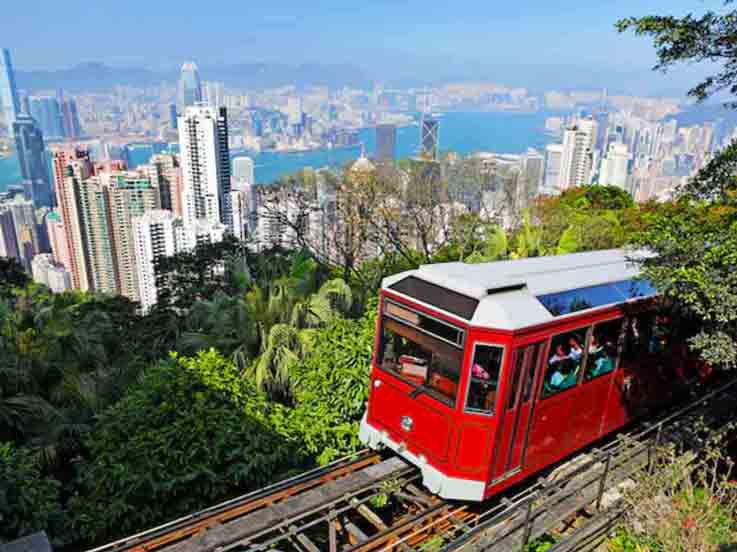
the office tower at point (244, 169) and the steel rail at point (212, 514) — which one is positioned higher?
the steel rail at point (212, 514)

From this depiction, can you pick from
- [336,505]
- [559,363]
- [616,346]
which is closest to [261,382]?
[336,505]

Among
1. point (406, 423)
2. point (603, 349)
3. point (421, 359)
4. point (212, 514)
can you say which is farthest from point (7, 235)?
point (603, 349)

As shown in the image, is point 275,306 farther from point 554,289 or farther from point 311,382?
point 554,289

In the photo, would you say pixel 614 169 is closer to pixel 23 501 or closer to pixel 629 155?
pixel 629 155

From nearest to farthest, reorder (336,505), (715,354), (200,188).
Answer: (715,354), (336,505), (200,188)

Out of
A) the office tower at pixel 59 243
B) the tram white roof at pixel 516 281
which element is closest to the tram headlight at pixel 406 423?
the tram white roof at pixel 516 281

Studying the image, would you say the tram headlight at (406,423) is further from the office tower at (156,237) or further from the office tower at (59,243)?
the office tower at (59,243)

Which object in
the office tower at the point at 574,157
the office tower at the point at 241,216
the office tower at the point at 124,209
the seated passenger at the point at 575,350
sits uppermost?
the seated passenger at the point at 575,350

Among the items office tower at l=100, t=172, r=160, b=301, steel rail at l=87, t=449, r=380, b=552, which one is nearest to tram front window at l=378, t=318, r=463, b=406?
steel rail at l=87, t=449, r=380, b=552
